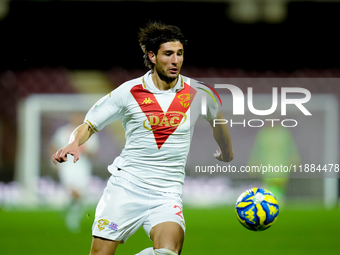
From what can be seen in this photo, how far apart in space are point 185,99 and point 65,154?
3.32 ft

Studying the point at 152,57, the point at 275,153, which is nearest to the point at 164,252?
the point at 152,57

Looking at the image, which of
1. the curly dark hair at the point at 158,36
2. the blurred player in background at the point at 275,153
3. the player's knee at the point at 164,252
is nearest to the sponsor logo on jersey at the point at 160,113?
the curly dark hair at the point at 158,36

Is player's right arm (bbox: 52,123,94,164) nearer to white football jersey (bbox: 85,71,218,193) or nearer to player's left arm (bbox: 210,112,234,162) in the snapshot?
white football jersey (bbox: 85,71,218,193)

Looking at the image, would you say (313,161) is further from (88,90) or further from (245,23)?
(88,90)

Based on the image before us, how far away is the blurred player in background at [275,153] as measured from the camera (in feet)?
37.8

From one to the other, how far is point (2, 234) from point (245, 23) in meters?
10.3

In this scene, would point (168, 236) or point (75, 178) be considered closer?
point (168, 236)

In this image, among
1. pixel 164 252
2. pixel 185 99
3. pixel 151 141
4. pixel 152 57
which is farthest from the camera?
pixel 152 57

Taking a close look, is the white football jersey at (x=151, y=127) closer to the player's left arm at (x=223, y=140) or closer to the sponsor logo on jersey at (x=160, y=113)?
the sponsor logo on jersey at (x=160, y=113)

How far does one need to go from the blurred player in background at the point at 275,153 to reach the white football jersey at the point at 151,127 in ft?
25.4

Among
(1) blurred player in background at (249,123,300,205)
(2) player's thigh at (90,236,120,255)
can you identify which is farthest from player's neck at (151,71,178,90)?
(1) blurred player in background at (249,123,300,205)

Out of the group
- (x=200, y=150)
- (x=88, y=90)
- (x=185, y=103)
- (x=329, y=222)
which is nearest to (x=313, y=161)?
(x=200, y=150)

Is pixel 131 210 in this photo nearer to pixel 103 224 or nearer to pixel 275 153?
pixel 103 224

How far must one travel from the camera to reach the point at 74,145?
3758 millimetres
